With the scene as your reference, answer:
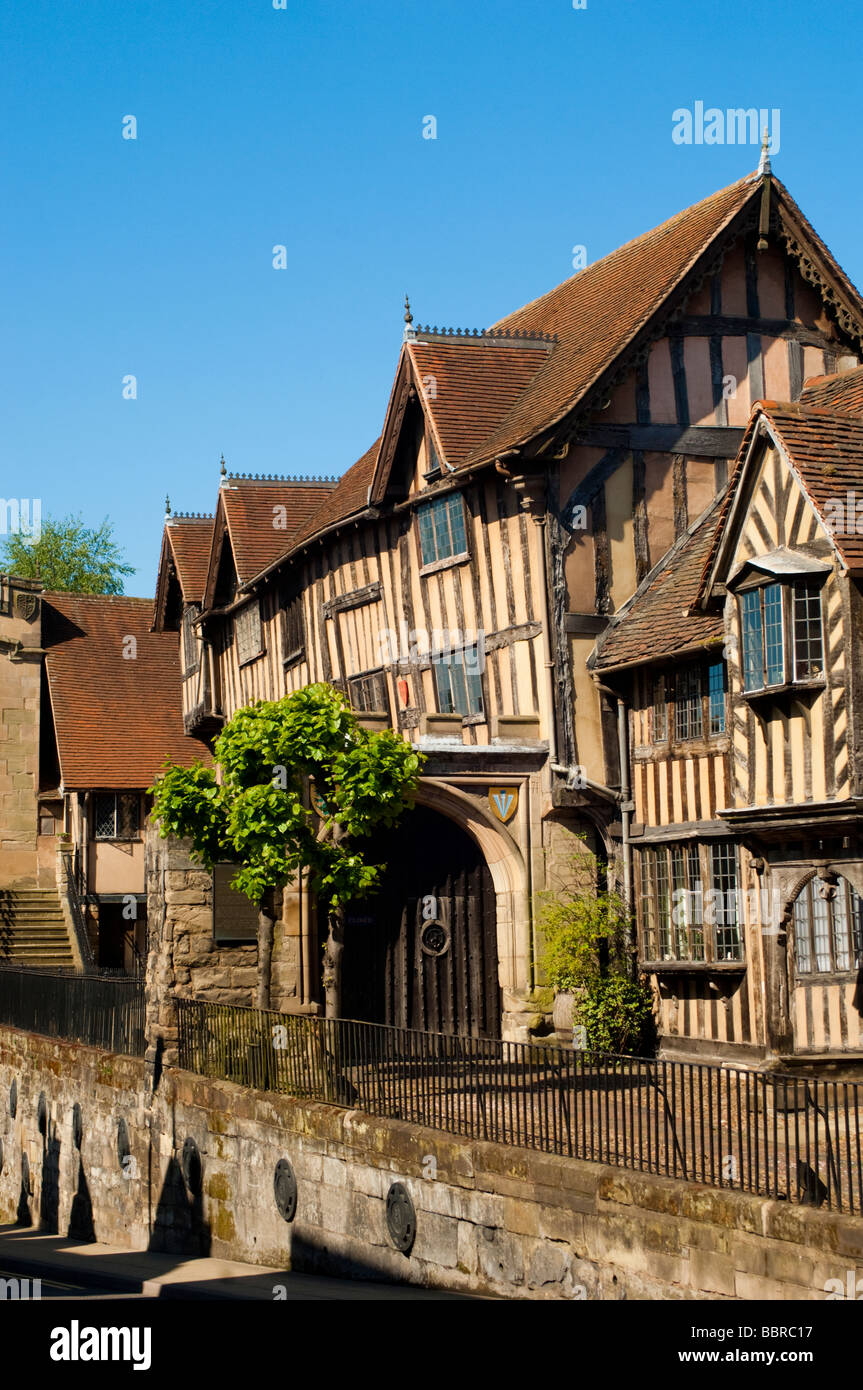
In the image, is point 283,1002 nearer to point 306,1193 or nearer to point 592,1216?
point 306,1193

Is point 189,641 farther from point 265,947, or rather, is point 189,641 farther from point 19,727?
point 265,947

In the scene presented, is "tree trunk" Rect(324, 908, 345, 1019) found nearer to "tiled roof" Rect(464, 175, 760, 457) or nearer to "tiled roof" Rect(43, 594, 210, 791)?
"tiled roof" Rect(464, 175, 760, 457)

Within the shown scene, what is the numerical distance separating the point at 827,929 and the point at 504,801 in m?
4.51

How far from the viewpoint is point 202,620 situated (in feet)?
99.8

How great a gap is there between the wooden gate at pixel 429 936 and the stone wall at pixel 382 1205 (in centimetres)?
320

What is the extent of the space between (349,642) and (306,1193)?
35.8 feet

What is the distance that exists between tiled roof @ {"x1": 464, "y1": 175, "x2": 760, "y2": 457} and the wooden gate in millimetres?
4764

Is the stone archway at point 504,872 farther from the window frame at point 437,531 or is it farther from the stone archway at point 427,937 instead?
the window frame at point 437,531

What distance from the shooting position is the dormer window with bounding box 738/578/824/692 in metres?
15.2


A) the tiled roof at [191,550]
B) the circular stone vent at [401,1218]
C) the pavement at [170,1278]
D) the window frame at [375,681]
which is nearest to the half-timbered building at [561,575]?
the window frame at [375,681]

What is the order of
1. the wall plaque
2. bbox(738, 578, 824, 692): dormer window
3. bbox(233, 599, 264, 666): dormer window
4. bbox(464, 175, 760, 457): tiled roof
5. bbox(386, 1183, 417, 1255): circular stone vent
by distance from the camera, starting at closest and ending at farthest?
bbox(386, 1183, 417, 1255): circular stone vent < bbox(738, 578, 824, 692): dormer window < the wall plaque < bbox(464, 175, 760, 457): tiled roof < bbox(233, 599, 264, 666): dormer window

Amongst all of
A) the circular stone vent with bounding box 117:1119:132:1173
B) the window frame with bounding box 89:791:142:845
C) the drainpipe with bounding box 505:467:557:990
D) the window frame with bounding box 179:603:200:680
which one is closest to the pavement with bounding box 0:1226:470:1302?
the circular stone vent with bounding box 117:1119:132:1173

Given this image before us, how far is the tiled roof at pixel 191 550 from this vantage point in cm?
3250
